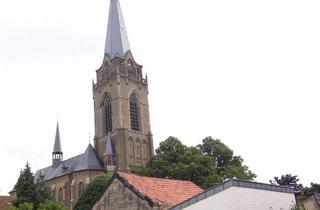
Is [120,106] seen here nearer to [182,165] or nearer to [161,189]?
[182,165]

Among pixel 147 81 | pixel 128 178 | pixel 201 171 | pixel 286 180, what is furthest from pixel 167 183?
pixel 147 81

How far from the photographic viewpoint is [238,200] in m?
20.8

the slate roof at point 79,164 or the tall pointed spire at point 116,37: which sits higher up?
the tall pointed spire at point 116,37

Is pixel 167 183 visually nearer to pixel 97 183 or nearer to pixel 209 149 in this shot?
pixel 209 149

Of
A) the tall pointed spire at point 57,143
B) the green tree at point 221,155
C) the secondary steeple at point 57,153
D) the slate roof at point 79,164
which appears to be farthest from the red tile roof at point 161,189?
the tall pointed spire at point 57,143

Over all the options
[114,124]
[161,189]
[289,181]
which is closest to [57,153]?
[114,124]

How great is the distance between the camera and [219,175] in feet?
155

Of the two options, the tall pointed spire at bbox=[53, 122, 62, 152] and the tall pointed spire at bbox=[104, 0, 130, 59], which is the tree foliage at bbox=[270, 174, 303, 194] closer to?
the tall pointed spire at bbox=[104, 0, 130, 59]

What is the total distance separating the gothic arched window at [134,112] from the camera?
79.6 metres

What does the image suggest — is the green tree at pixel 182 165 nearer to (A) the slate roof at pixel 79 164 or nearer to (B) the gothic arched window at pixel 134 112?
(A) the slate roof at pixel 79 164

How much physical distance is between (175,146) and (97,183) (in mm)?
11780

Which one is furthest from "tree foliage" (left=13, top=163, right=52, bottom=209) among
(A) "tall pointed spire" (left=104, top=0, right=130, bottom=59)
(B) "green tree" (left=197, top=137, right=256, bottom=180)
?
(A) "tall pointed spire" (left=104, top=0, right=130, bottom=59)

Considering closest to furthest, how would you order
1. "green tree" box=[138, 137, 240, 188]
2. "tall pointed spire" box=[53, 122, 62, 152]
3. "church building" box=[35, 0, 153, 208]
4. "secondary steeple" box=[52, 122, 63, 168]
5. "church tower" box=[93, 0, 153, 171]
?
"green tree" box=[138, 137, 240, 188], "church building" box=[35, 0, 153, 208], "church tower" box=[93, 0, 153, 171], "secondary steeple" box=[52, 122, 63, 168], "tall pointed spire" box=[53, 122, 62, 152]

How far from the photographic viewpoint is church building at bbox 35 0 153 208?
75750 mm
